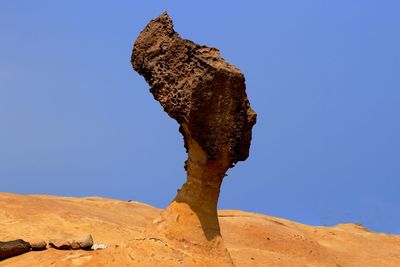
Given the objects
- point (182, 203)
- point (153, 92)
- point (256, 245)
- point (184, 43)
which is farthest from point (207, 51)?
point (256, 245)

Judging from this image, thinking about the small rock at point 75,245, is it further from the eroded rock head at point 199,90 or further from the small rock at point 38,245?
the eroded rock head at point 199,90

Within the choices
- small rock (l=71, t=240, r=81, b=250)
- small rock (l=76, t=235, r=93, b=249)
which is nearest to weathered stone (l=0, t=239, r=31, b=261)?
small rock (l=71, t=240, r=81, b=250)

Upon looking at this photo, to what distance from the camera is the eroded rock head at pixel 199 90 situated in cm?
807

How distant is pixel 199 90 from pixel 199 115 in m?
0.34

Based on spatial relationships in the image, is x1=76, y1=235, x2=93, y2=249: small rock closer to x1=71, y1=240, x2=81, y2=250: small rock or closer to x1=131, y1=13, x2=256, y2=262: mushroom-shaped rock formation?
x1=71, y1=240, x2=81, y2=250: small rock

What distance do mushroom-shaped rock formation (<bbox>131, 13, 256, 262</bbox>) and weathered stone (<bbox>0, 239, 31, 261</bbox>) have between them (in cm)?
307

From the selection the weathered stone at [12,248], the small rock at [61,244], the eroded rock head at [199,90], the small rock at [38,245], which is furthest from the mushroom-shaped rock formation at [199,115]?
the weathered stone at [12,248]

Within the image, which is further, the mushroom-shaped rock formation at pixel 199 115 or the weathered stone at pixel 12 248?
the weathered stone at pixel 12 248

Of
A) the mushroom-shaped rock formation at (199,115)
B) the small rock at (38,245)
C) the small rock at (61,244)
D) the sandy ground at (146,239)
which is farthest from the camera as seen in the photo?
the small rock at (38,245)

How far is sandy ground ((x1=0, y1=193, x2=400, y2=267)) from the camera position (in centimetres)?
798

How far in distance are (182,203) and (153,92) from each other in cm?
166

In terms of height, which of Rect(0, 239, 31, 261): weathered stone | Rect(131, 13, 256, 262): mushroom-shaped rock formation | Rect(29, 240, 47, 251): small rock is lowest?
Rect(0, 239, 31, 261): weathered stone

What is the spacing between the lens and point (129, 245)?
26.3ft

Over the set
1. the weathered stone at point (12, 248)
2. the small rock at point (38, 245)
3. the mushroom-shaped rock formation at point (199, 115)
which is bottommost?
the weathered stone at point (12, 248)
